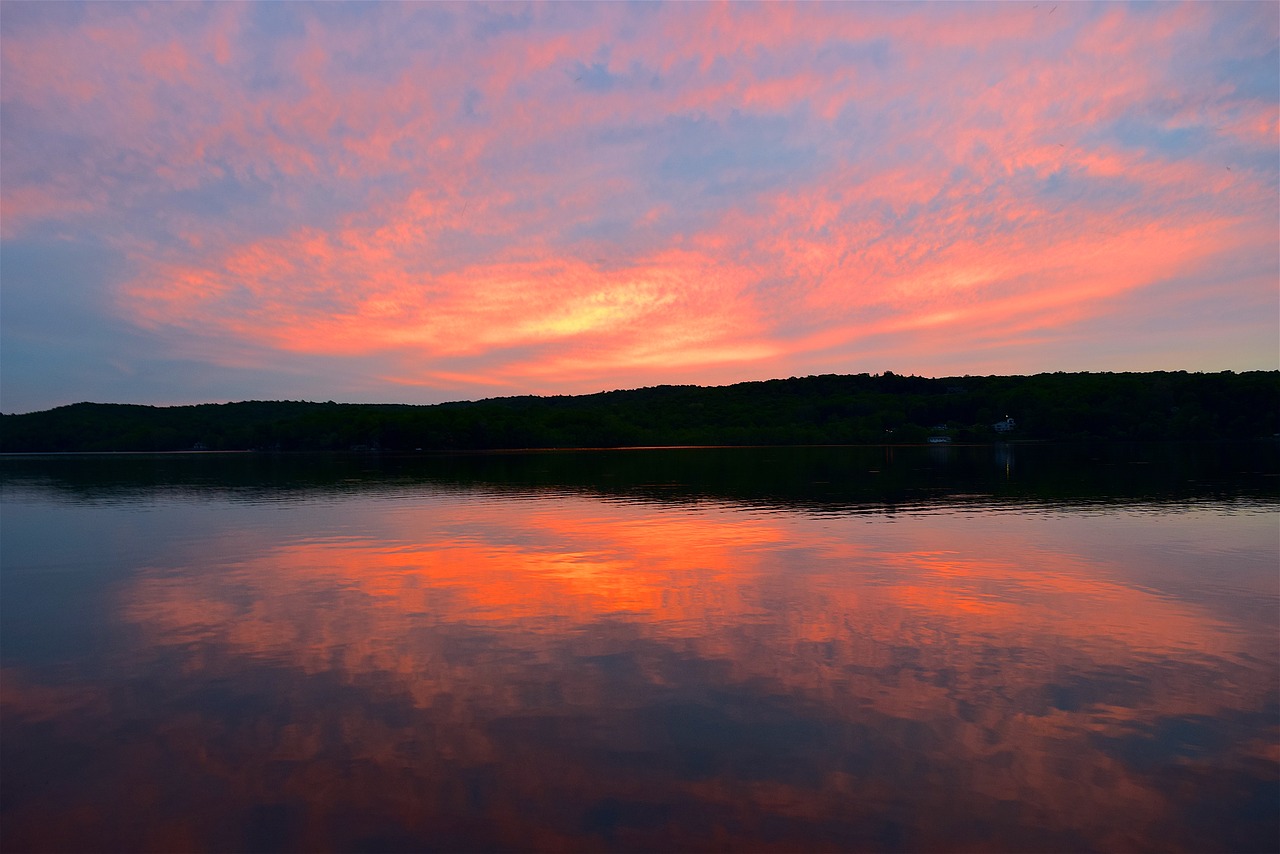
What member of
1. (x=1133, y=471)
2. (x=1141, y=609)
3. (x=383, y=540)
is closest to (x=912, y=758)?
(x=1141, y=609)

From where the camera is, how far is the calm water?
9320 millimetres

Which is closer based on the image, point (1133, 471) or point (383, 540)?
point (383, 540)

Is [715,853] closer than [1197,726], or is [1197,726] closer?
[715,853]

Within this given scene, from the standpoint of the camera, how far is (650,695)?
43.8ft

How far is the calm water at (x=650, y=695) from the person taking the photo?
→ 9.32 meters

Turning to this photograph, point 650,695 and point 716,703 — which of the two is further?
point 650,695

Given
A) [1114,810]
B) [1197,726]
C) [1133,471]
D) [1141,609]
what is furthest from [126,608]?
[1133,471]

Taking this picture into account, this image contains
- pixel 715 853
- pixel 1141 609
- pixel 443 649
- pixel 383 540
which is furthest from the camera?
pixel 383 540

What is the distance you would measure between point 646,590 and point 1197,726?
43.8 feet

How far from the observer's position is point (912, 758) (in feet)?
35.3

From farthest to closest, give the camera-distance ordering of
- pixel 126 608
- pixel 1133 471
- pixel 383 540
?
pixel 1133 471
pixel 383 540
pixel 126 608

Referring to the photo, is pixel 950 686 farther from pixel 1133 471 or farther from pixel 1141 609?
pixel 1133 471

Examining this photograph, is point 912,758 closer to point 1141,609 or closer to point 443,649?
point 443,649

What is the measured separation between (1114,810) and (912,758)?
93.9 inches
